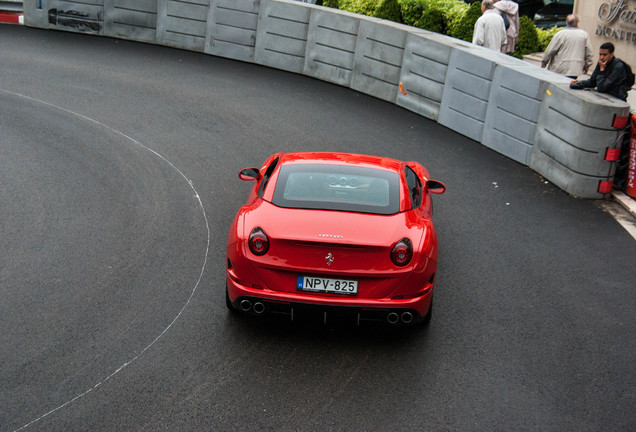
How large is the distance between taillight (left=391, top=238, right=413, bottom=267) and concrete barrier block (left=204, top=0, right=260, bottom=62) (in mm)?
11342

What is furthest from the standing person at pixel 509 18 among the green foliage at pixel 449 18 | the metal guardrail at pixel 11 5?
the metal guardrail at pixel 11 5

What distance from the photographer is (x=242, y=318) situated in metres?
7.15

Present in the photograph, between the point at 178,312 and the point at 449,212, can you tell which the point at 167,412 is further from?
the point at 449,212

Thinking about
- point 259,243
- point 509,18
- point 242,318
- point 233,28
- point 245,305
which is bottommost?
point 242,318

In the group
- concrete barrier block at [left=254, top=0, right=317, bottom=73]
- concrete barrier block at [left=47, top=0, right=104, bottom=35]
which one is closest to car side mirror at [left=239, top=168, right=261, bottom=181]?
concrete barrier block at [left=254, top=0, right=317, bottom=73]

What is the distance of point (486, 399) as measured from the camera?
→ 6043 millimetres

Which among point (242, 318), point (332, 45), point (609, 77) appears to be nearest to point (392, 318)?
point (242, 318)

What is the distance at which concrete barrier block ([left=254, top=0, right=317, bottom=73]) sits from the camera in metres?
16.2

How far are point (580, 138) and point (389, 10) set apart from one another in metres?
8.44

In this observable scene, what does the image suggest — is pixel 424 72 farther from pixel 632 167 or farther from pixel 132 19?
pixel 132 19

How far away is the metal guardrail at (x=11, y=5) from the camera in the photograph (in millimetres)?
18531

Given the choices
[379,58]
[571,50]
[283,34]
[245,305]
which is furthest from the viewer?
[283,34]

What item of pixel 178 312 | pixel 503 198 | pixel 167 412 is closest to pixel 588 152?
pixel 503 198

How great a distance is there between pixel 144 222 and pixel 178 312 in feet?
7.10
